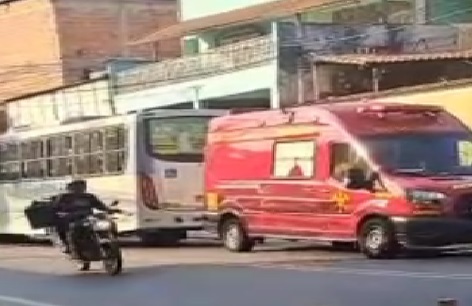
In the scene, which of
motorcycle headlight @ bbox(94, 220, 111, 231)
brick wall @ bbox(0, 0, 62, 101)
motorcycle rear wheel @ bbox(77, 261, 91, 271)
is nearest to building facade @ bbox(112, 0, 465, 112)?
brick wall @ bbox(0, 0, 62, 101)

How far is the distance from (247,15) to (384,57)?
946 centimetres

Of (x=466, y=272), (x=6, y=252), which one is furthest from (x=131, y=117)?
(x=466, y=272)

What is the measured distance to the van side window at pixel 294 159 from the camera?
20.0 metres

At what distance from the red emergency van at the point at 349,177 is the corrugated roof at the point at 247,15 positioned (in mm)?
15234

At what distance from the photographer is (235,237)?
21906 mm

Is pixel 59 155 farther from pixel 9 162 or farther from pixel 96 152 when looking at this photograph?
pixel 9 162

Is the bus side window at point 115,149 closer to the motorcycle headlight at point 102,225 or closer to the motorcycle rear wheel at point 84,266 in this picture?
the motorcycle rear wheel at point 84,266

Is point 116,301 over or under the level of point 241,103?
under

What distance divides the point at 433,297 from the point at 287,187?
25.0ft

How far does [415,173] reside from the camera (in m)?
18.6

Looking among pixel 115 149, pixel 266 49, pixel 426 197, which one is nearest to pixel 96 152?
pixel 115 149

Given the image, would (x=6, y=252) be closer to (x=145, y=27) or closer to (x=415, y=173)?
(x=415, y=173)

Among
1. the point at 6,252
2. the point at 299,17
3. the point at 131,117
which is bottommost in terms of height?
the point at 6,252

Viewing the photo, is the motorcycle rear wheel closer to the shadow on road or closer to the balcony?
the shadow on road
